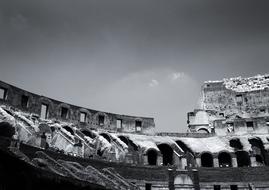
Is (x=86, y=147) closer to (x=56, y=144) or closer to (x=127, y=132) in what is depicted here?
(x=56, y=144)

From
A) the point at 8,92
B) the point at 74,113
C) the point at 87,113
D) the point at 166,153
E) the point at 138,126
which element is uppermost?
the point at 8,92

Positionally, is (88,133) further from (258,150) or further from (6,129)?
(258,150)

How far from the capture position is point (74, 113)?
3966 centimetres

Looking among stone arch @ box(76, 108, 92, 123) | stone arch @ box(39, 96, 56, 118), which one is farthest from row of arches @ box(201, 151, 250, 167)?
stone arch @ box(39, 96, 56, 118)

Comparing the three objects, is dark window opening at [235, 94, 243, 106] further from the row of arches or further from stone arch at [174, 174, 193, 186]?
stone arch at [174, 174, 193, 186]

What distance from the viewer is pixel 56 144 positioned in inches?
1262

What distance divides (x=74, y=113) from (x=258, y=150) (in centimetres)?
2586

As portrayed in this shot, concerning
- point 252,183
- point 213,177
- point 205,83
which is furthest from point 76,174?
point 205,83

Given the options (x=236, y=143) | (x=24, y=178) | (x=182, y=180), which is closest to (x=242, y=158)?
(x=236, y=143)

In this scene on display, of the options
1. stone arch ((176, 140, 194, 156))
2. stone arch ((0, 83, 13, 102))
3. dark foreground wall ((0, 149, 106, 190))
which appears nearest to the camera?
dark foreground wall ((0, 149, 106, 190))

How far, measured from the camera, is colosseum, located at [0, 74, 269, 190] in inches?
1125

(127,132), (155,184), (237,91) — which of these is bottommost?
(155,184)

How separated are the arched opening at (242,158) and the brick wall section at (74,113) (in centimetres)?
1243

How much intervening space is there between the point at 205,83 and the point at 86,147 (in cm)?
3161
